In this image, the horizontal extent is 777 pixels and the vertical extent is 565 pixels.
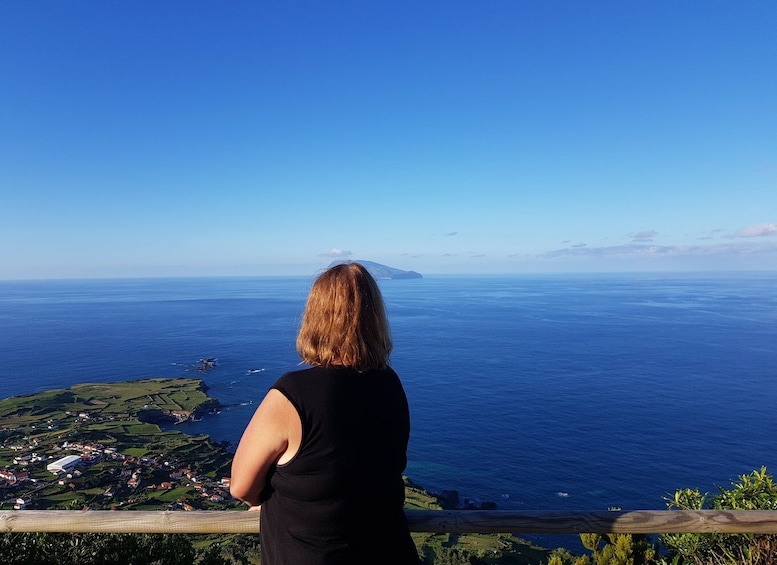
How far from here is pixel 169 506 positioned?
88.6 ft

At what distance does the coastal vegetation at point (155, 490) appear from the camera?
13.2ft

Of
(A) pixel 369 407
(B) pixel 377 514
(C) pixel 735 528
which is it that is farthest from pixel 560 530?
(A) pixel 369 407

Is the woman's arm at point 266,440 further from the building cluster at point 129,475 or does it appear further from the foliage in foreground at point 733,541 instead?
the building cluster at point 129,475

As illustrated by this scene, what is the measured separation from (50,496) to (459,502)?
2762 centimetres

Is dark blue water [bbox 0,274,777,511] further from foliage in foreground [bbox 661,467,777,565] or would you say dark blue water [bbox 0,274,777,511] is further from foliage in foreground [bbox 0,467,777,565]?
foliage in foreground [bbox 0,467,777,565]

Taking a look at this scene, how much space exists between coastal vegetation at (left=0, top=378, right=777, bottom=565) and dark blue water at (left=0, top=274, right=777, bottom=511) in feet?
8.41

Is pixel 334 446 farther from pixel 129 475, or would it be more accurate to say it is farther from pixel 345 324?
pixel 129 475

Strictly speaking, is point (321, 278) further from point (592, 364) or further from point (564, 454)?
point (592, 364)

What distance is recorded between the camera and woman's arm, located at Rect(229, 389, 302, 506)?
5.48 feet

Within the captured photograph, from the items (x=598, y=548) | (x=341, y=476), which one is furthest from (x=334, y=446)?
(x=598, y=548)

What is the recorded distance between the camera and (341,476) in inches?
67.1

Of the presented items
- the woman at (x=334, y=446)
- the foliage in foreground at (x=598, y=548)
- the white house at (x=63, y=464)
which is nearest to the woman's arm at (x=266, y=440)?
the woman at (x=334, y=446)

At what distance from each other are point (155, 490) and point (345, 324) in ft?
118

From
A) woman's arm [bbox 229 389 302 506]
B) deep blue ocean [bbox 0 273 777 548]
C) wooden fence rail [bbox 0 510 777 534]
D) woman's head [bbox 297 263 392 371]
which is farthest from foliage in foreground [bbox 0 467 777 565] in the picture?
deep blue ocean [bbox 0 273 777 548]
